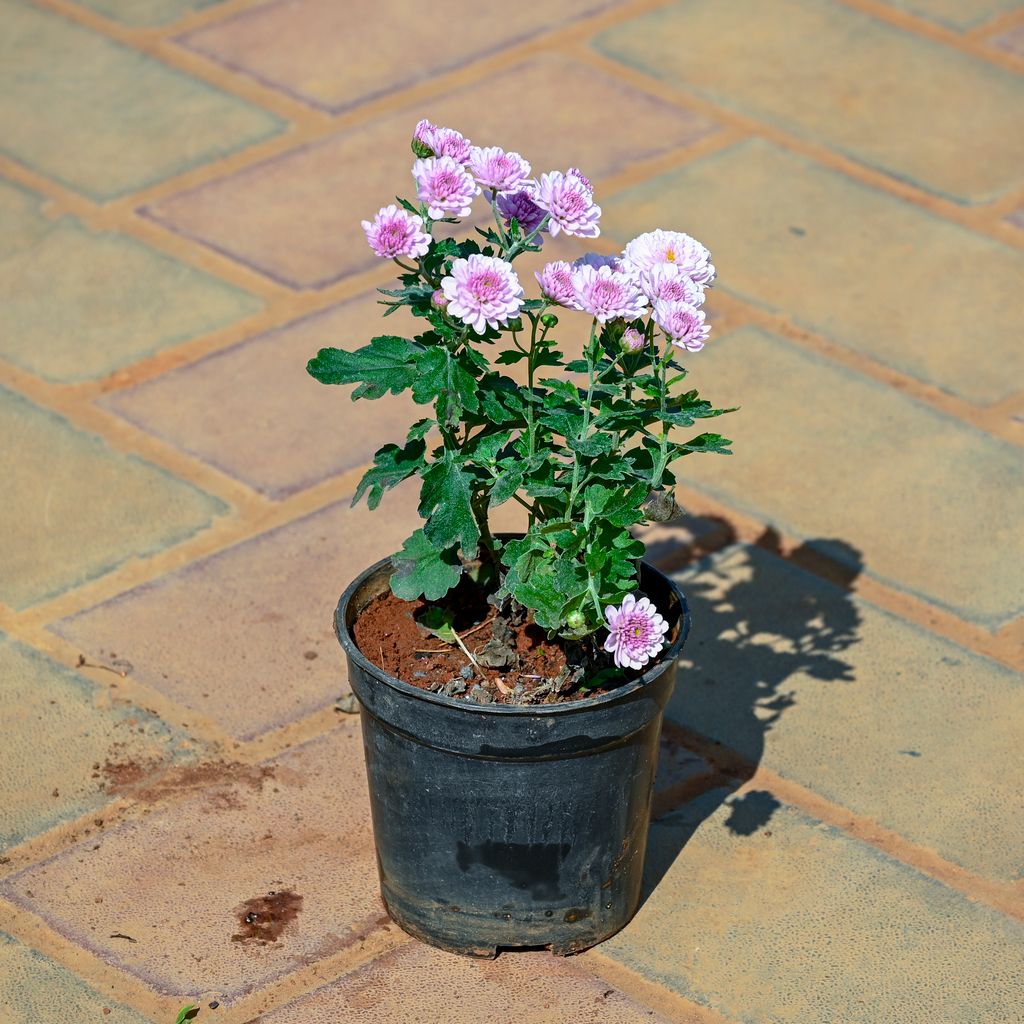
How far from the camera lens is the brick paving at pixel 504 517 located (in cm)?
285

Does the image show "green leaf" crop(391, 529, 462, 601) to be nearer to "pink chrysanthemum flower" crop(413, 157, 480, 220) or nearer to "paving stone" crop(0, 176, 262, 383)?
"pink chrysanthemum flower" crop(413, 157, 480, 220)

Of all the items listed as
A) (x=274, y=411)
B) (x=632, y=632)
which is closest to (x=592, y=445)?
(x=632, y=632)

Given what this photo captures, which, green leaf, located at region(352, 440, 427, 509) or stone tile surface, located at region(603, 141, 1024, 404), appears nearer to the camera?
green leaf, located at region(352, 440, 427, 509)

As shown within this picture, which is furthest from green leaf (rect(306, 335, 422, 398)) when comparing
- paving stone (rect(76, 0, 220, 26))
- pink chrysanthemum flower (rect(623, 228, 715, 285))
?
paving stone (rect(76, 0, 220, 26))

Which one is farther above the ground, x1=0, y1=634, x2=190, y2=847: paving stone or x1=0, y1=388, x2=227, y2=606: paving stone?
x1=0, y1=388, x2=227, y2=606: paving stone

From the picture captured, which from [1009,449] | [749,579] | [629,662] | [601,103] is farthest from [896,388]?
[629,662]

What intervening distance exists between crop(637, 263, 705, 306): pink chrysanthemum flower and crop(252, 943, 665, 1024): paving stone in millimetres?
1060

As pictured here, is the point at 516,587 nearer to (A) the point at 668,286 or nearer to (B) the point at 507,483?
(B) the point at 507,483

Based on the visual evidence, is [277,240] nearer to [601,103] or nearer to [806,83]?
[601,103]

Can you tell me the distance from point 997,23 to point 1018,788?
10.5 feet

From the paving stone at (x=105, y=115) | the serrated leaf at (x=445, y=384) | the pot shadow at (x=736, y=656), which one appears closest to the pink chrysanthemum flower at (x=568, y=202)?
the serrated leaf at (x=445, y=384)

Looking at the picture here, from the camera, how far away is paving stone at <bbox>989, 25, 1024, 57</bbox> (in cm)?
547

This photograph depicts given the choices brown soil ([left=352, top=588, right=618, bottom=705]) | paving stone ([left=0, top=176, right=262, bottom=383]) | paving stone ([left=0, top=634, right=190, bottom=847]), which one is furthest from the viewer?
paving stone ([left=0, top=176, right=262, bottom=383])

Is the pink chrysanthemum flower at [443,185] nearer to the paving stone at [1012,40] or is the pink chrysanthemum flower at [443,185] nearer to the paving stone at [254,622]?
the paving stone at [254,622]
